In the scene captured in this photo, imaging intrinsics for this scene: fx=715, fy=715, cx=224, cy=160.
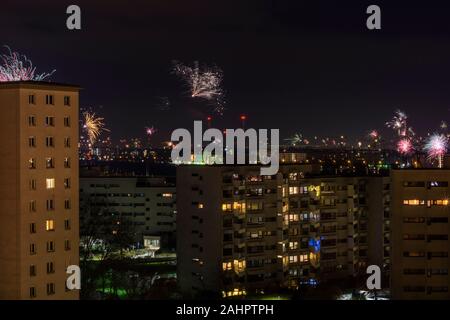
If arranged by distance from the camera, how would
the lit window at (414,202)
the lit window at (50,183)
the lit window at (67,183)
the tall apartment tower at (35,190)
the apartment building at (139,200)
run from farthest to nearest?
the apartment building at (139,200), the lit window at (414,202), the lit window at (67,183), the lit window at (50,183), the tall apartment tower at (35,190)

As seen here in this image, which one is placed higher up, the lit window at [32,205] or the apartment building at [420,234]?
the lit window at [32,205]

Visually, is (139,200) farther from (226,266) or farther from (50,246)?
(50,246)

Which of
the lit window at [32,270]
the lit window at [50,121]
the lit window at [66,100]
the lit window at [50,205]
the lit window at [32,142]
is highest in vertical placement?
the lit window at [66,100]

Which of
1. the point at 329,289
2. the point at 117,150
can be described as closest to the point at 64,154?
the point at 329,289

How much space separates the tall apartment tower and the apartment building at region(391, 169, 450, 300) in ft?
29.3

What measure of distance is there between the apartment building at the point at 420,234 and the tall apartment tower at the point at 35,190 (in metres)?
8.94

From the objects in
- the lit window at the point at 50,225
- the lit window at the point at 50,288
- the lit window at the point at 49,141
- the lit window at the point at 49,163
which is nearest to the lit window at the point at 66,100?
the lit window at the point at 49,141

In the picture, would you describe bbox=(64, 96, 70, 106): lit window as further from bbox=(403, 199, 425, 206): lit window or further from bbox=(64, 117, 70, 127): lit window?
bbox=(403, 199, 425, 206): lit window

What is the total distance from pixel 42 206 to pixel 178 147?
22.3 m

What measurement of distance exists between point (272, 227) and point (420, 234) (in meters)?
8.91

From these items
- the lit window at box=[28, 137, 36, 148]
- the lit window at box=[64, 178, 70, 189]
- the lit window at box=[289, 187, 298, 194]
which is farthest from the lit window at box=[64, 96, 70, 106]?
the lit window at box=[289, 187, 298, 194]

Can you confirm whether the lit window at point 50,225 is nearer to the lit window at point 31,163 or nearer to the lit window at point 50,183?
the lit window at point 50,183

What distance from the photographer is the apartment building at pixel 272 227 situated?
26062 millimetres

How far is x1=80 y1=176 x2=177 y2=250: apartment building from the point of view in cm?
4125
